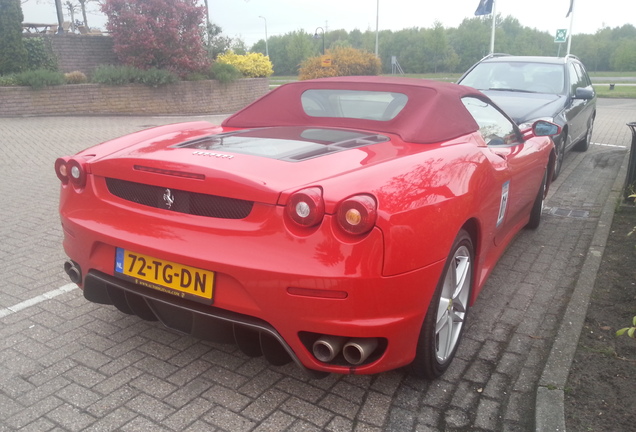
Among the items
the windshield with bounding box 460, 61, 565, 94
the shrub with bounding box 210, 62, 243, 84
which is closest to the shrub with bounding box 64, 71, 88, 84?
the shrub with bounding box 210, 62, 243, 84

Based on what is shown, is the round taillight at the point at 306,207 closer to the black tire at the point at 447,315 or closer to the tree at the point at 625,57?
the black tire at the point at 447,315

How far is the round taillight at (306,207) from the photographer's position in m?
2.19

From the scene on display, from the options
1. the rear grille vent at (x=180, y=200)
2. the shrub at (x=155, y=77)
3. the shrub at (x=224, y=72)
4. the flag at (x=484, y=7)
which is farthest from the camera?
the flag at (x=484, y=7)

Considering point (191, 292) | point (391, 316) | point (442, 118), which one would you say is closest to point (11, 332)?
point (191, 292)

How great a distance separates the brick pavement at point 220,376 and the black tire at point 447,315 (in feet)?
0.43

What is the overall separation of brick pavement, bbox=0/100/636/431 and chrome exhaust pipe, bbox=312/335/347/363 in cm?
36

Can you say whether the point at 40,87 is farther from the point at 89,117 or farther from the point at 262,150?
the point at 262,150

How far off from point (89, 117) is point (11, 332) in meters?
13.3

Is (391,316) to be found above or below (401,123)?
below

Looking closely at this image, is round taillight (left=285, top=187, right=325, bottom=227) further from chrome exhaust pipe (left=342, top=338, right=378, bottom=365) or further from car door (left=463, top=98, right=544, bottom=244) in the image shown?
car door (left=463, top=98, right=544, bottom=244)

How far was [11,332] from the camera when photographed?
3.25m

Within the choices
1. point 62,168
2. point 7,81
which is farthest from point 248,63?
point 62,168

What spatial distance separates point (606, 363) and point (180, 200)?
2.25 m

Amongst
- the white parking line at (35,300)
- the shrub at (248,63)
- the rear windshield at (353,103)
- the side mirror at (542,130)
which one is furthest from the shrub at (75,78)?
the side mirror at (542,130)
